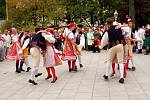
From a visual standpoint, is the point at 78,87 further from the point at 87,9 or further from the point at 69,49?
the point at 87,9

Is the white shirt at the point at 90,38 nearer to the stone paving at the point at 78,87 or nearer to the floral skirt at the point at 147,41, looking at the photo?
→ the floral skirt at the point at 147,41

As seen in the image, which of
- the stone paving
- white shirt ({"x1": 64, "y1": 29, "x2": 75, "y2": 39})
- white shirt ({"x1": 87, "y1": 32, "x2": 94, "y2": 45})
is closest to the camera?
the stone paving

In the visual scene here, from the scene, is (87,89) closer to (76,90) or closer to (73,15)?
(76,90)

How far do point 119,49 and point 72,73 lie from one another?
2812mm

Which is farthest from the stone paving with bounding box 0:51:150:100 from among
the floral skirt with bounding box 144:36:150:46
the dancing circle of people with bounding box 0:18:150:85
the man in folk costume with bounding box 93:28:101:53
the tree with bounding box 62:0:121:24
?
the tree with bounding box 62:0:121:24

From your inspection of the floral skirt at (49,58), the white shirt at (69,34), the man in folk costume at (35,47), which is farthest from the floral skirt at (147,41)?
the man in folk costume at (35,47)

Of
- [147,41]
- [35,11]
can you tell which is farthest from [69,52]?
[35,11]

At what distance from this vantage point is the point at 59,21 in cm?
4756

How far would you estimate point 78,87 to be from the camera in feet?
34.0

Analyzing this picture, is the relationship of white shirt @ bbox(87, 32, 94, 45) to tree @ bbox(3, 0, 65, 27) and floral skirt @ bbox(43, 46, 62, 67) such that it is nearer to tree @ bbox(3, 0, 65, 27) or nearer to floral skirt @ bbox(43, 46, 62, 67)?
floral skirt @ bbox(43, 46, 62, 67)

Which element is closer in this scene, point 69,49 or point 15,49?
point 69,49

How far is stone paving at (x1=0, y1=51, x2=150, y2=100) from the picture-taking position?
9117 millimetres

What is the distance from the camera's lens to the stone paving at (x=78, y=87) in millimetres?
9117

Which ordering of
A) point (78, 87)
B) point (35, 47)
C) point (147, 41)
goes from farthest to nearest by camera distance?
point (147, 41) → point (35, 47) → point (78, 87)
